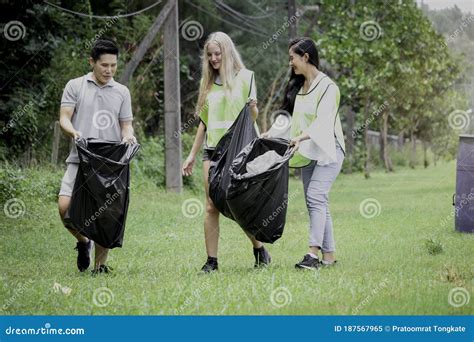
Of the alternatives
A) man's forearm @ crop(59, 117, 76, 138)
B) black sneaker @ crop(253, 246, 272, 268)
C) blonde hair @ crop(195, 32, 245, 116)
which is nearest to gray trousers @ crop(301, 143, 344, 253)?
black sneaker @ crop(253, 246, 272, 268)

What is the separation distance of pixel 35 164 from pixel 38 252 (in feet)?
21.5

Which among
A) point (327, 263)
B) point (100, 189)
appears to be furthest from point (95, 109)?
point (327, 263)

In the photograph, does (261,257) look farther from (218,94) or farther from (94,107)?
(94,107)

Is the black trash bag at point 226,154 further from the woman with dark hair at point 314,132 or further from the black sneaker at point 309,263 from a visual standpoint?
the black sneaker at point 309,263

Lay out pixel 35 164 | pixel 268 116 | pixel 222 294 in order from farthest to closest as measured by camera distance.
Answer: pixel 268 116, pixel 35 164, pixel 222 294

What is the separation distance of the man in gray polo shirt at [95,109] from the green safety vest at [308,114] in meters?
1.29

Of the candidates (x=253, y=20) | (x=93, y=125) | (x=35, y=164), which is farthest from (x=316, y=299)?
(x=253, y=20)

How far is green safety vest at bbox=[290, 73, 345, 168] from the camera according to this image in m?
7.00

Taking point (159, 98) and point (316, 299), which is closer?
point (316, 299)

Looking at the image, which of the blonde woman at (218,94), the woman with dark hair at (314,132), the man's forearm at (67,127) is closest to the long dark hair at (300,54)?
the woman with dark hair at (314,132)

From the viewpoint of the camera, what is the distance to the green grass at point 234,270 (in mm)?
5531

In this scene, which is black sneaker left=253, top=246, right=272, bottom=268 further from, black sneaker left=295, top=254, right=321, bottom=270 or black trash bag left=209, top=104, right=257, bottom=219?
black trash bag left=209, top=104, right=257, bottom=219

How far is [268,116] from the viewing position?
2891 centimetres

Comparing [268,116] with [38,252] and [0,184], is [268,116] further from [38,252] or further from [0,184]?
[38,252]
